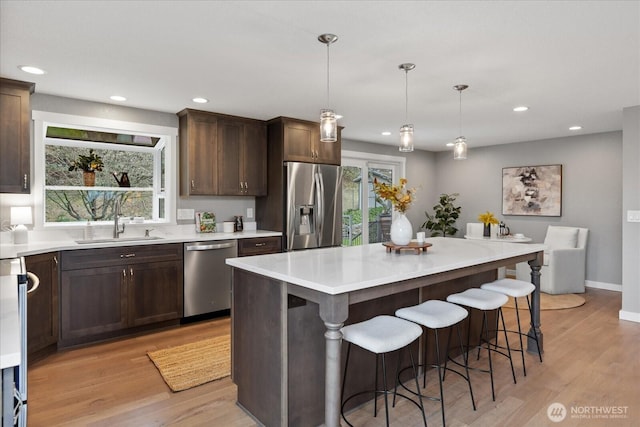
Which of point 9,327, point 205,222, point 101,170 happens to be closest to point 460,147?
point 205,222

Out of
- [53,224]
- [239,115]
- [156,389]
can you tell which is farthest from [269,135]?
[156,389]

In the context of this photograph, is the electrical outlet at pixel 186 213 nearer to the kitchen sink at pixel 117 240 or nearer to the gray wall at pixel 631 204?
the kitchen sink at pixel 117 240

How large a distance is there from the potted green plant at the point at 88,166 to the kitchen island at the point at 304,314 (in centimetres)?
262

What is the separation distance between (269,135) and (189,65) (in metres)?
2.07

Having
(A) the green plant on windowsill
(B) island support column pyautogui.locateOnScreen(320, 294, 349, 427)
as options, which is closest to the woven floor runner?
(B) island support column pyautogui.locateOnScreen(320, 294, 349, 427)

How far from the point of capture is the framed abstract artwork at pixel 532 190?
621 cm

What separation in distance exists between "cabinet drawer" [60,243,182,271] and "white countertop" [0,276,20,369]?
5.65ft

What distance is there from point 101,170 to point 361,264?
10.9 feet

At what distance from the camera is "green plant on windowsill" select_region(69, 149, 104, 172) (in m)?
4.15

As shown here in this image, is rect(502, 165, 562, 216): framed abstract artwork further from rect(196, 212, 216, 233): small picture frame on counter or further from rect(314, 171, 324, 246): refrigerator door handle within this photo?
rect(196, 212, 216, 233): small picture frame on counter

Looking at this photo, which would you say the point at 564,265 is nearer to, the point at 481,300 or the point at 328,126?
the point at 481,300

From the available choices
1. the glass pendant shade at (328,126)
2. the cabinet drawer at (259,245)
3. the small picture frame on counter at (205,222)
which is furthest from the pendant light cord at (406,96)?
the small picture frame on counter at (205,222)

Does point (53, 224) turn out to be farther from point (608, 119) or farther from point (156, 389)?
point (608, 119)

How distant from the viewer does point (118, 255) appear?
3688 millimetres
